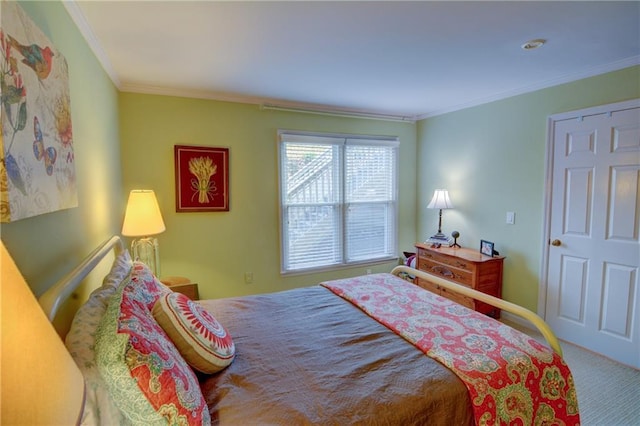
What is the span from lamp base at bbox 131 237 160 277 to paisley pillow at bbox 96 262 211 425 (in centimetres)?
190

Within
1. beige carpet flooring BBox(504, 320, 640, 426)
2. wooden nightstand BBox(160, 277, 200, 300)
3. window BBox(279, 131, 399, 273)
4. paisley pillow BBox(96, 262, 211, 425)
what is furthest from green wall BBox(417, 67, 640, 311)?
paisley pillow BBox(96, 262, 211, 425)

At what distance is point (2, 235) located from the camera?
0.89 meters

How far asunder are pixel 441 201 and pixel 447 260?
746mm

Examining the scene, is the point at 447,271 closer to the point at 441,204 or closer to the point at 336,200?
the point at 441,204

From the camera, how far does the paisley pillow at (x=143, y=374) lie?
87cm

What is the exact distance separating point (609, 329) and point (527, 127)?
1.93 m

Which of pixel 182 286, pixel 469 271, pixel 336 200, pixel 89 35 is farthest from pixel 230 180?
pixel 469 271

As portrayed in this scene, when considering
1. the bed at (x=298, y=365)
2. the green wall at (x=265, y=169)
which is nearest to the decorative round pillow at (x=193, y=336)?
the bed at (x=298, y=365)

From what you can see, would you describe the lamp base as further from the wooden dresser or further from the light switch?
the light switch

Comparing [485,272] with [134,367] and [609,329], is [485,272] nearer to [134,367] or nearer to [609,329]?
[609,329]

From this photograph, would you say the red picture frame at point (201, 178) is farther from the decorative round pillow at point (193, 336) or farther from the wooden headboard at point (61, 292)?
the decorative round pillow at point (193, 336)

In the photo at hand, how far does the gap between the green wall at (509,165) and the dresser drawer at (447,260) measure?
472mm

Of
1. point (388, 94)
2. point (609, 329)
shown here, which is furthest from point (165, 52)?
point (609, 329)

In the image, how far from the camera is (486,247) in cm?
343
